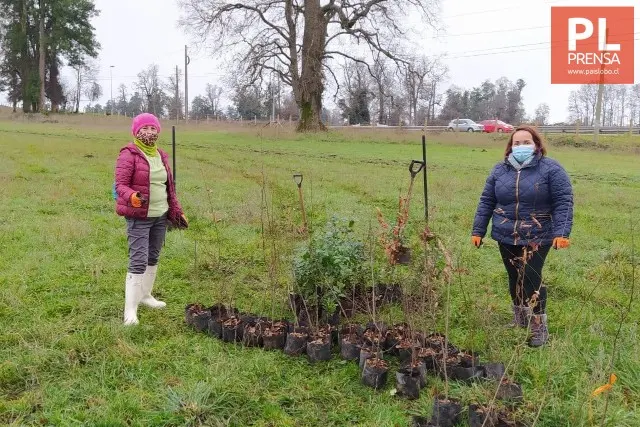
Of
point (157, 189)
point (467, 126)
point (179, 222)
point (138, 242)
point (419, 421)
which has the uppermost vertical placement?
point (467, 126)

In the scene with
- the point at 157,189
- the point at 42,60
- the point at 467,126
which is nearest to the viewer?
the point at 157,189

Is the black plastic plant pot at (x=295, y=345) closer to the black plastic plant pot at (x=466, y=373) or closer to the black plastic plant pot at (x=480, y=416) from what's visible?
the black plastic plant pot at (x=466, y=373)

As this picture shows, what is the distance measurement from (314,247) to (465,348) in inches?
52.5

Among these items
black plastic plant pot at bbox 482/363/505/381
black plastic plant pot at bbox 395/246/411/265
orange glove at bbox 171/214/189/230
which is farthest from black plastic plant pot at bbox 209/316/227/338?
black plastic plant pot at bbox 482/363/505/381

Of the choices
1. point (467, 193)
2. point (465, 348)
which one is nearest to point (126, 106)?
point (467, 193)

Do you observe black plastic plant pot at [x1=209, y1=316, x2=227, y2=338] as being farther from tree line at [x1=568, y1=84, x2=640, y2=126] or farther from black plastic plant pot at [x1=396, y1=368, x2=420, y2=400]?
tree line at [x1=568, y1=84, x2=640, y2=126]

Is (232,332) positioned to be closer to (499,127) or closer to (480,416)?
(480,416)

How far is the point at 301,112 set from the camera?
89.1 ft

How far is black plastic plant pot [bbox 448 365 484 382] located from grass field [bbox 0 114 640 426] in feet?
0.25

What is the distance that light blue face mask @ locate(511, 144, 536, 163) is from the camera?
369 centimetres

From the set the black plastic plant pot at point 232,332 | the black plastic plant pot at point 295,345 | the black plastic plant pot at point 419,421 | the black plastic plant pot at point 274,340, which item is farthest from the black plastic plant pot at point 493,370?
the black plastic plant pot at point 232,332

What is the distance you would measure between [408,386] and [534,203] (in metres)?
1.57

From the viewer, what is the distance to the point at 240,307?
4461 millimetres

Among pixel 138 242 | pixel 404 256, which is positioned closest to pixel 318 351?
pixel 404 256
